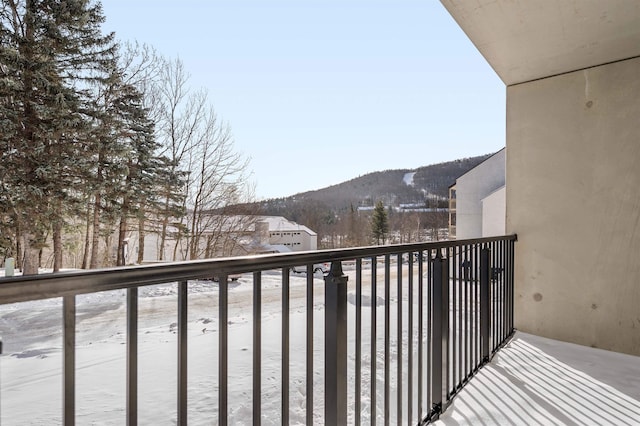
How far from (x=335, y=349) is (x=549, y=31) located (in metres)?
2.20

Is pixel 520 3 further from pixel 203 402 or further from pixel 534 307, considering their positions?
pixel 203 402

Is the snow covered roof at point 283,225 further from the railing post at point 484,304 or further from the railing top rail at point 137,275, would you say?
the railing top rail at point 137,275


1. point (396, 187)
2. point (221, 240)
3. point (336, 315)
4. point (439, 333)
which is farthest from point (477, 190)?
point (336, 315)

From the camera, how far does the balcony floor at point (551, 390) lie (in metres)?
1.59

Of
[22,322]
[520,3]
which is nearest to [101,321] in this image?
[22,322]

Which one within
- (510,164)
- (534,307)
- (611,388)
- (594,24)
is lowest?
(611,388)

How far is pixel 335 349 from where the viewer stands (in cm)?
104

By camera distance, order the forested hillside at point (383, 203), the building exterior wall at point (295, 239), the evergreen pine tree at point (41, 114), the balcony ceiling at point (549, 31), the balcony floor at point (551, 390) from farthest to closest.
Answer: the forested hillside at point (383, 203), the building exterior wall at point (295, 239), the evergreen pine tree at point (41, 114), the balcony ceiling at point (549, 31), the balcony floor at point (551, 390)

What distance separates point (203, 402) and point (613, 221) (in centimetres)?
270

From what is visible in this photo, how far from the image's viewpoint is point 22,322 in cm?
69

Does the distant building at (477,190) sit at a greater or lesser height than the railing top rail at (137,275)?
greater

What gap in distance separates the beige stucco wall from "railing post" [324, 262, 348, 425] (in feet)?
7.57

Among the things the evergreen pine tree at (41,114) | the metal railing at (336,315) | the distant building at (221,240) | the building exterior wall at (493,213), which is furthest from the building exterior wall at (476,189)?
the metal railing at (336,315)

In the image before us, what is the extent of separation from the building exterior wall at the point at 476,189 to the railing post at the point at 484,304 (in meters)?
16.2
